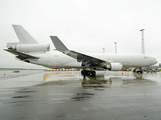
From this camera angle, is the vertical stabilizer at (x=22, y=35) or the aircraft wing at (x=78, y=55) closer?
the aircraft wing at (x=78, y=55)

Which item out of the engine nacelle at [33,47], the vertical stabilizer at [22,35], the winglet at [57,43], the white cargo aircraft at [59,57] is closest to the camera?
the winglet at [57,43]

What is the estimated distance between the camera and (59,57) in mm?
18609

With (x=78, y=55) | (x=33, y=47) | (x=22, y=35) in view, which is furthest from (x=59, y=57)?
(x=22, y=35)

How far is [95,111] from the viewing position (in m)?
3.66

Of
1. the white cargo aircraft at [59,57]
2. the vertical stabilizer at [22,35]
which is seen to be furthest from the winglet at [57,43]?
the vertical stabilizer at [22,35]

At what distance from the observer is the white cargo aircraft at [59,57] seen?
15281mm

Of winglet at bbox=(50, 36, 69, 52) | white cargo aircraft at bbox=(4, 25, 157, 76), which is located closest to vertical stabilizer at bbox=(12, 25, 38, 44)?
white cargo aircraft at bbox=(4, 25, 157, 76)

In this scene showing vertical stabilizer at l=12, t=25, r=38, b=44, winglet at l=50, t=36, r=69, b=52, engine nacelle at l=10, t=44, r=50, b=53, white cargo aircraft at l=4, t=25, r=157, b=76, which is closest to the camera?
winglet at l=50, t=36, r=69, b=52

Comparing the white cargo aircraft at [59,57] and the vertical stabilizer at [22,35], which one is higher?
the vertical stabilizer at [22,35]

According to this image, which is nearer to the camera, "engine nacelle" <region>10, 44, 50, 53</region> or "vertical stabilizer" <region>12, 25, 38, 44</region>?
"engine nacelle" <region>10, 44, 50, 53</region>

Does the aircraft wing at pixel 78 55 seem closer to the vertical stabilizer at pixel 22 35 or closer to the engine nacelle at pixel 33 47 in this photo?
the engine nacelle at pixel 33 47

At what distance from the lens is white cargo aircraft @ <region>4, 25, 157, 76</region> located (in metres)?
15.3

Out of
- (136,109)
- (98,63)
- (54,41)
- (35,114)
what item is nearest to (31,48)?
(54,41)

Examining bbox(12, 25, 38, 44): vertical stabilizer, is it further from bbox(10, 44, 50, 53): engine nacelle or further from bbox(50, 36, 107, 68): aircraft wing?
bbox(50, 36, 107, 68): aircraft wing
